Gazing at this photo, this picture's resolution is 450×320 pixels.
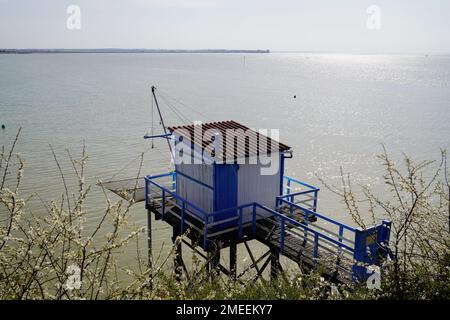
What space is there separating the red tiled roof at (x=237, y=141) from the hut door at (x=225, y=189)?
0.41 meters

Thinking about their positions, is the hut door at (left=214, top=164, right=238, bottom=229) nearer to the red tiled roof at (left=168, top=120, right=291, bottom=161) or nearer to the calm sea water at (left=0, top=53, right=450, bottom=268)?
the red tiled roof at (left=168, top=120, right=291, bottom=161)

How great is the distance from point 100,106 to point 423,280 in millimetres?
54718

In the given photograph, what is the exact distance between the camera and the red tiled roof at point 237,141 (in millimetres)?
12148

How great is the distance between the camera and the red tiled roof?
12.1 m

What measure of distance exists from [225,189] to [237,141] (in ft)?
5.15

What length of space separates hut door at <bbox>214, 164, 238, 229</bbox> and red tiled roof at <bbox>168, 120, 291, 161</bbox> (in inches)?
16.2

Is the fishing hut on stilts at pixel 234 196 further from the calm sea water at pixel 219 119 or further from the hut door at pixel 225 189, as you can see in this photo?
the calm sea water at pixel 219 119

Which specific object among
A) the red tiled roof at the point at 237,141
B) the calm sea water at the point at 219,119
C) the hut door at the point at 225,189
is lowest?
the calm sea water at the point at 219,119

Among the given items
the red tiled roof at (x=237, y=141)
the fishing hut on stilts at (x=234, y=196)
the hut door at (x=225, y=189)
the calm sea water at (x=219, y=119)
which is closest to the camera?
the fishing hut on stilts at (x=234, y=196)

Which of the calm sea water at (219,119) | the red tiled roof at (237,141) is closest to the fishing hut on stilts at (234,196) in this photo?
the red tiled roof at (237,141)

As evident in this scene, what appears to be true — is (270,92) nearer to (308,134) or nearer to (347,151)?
(308,134)

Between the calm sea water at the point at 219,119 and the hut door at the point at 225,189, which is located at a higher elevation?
the hut door at the point at 225,189

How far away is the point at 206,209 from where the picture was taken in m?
12.8
